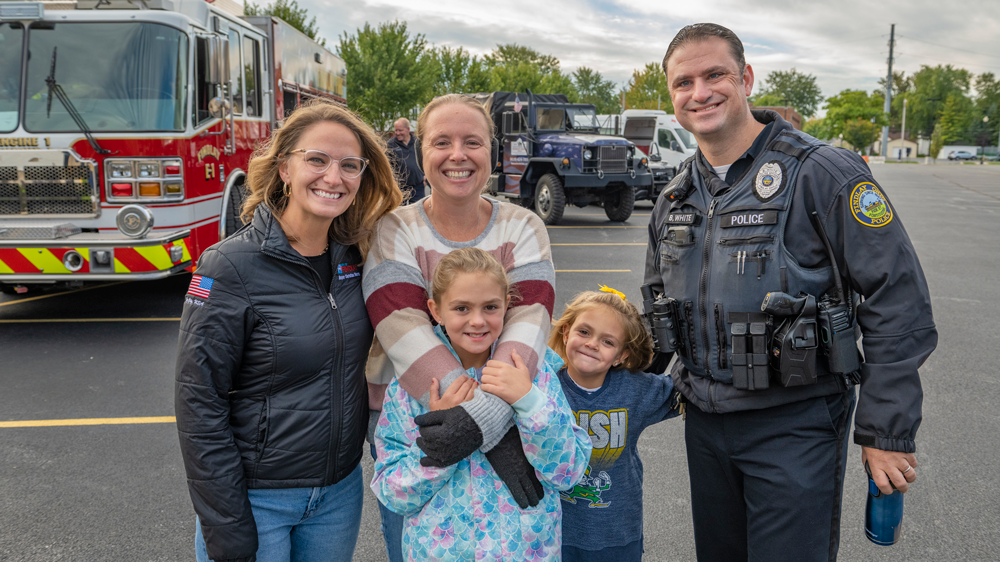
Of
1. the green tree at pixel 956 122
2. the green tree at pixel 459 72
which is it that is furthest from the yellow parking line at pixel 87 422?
the green tree at pixel 956 122

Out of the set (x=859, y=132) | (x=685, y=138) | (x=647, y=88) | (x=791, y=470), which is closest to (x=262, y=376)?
(x=791, y=470)

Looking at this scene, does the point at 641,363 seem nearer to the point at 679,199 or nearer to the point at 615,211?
the point at 679,199

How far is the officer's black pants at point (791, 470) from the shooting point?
6.59 feet

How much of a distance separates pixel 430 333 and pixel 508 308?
265 mm

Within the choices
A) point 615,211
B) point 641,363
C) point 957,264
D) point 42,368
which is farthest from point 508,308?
point 615,211

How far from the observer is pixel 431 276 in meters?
2.03

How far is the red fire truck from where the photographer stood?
5867 millimetres

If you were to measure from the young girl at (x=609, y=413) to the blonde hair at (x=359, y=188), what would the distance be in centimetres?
81

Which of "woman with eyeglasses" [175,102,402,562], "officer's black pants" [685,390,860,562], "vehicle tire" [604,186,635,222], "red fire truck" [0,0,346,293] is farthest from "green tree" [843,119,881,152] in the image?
"woman with eyeglasses" [175,102,402,562]

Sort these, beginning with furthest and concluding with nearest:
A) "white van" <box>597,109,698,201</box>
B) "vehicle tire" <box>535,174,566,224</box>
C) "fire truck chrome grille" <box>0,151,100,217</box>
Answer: "white van" <box>597,109,698,201</box>, "vehicle tire" <box>535,174,566,224</box>, "fire truck chrome grille" <box>0,151,100,217</box>

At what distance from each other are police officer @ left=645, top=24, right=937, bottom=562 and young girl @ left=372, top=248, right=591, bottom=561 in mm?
550

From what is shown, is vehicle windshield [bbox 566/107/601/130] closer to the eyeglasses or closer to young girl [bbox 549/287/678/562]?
young girl [bbox 549/287/678/562]

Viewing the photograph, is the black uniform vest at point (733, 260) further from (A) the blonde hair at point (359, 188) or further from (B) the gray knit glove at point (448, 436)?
(A) the blonde hair at point (359, 188)

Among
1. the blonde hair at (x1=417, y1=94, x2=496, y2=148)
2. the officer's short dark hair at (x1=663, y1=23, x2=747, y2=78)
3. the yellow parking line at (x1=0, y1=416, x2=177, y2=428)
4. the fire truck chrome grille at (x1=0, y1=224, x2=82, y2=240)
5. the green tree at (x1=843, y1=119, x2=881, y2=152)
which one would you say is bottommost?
the yellow parking line at (x1=0, y1=416, x2=177, y2=428)
